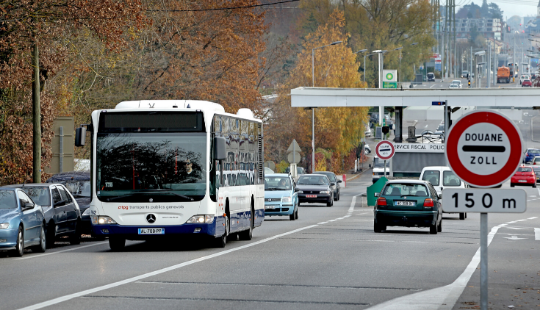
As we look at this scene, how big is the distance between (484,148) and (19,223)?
1295cm

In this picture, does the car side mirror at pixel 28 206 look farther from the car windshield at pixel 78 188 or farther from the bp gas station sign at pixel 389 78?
the bp gas station sign at pixel 389 78

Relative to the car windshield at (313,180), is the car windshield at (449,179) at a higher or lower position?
higher

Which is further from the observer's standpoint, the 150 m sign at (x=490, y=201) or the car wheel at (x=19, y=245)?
the car wheel at (x=19, y=245)

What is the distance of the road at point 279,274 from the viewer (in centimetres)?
1141

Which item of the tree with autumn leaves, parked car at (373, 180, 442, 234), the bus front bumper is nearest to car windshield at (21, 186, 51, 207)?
the bus front bumper

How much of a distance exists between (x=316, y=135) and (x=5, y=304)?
7419cm

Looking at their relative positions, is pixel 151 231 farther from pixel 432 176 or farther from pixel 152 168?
pixel 432 176

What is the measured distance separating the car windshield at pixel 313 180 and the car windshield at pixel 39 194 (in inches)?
989

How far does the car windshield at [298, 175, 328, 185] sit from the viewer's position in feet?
153

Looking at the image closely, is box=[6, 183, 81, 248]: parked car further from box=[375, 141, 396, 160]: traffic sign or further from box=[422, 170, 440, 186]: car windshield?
box=[375, 141, 396, 160]: traffic sign

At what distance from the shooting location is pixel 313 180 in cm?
4675

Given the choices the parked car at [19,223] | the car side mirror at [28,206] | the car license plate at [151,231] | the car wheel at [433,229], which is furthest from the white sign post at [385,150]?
the car license plate at [151,231]

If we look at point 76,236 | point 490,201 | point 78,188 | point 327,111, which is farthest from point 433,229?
point 327,111

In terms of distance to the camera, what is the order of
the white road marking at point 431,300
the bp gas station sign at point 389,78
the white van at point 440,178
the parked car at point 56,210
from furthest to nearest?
the bp gas station sign at point 389,78, the white van at point 440,178, the parked car at point 56,210, the white road marking at point 431,300
